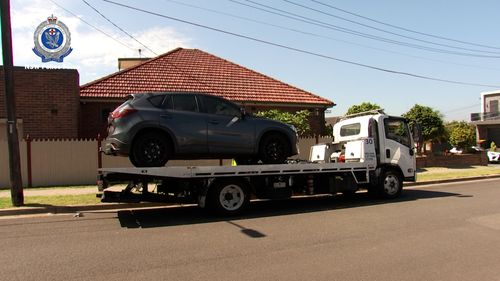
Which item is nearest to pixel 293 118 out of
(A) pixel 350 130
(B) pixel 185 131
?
(A) pixel 350 130

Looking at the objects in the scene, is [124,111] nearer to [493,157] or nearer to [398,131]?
[398,131]

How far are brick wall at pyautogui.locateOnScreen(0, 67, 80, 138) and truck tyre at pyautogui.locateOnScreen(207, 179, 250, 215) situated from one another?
10168 mm

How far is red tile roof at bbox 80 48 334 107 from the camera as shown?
20141 millimetres

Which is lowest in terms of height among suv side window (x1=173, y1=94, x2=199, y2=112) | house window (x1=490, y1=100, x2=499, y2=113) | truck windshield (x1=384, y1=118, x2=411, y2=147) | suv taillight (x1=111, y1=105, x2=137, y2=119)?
truck windshield (x1=384, y1=118, x2=411, y2=147)

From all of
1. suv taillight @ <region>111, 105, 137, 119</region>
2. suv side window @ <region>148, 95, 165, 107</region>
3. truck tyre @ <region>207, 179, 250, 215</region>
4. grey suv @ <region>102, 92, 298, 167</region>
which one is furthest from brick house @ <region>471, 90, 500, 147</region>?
suv taillight @ <region>111, 105, 137, 119</region>

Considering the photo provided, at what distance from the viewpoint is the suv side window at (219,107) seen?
9.60 m

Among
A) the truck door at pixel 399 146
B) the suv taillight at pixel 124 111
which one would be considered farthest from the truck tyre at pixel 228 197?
the truck door at pixel 399 146

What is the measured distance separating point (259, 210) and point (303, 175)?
1.35 m

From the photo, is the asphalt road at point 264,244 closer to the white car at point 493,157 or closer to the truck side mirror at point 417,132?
the truck side mirror at point 417,132

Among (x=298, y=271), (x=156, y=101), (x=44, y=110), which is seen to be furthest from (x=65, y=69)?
(x=298, y=271)

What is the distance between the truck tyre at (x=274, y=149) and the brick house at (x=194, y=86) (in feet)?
33.0

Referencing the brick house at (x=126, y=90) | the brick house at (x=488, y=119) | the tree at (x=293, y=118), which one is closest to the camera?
the brick house at (x=126, y=90)

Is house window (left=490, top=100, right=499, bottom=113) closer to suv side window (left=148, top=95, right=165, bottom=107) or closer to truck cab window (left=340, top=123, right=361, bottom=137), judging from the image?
truck cab window (left=340, top=123, right=361, bottom=137)

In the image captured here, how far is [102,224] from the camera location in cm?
883
